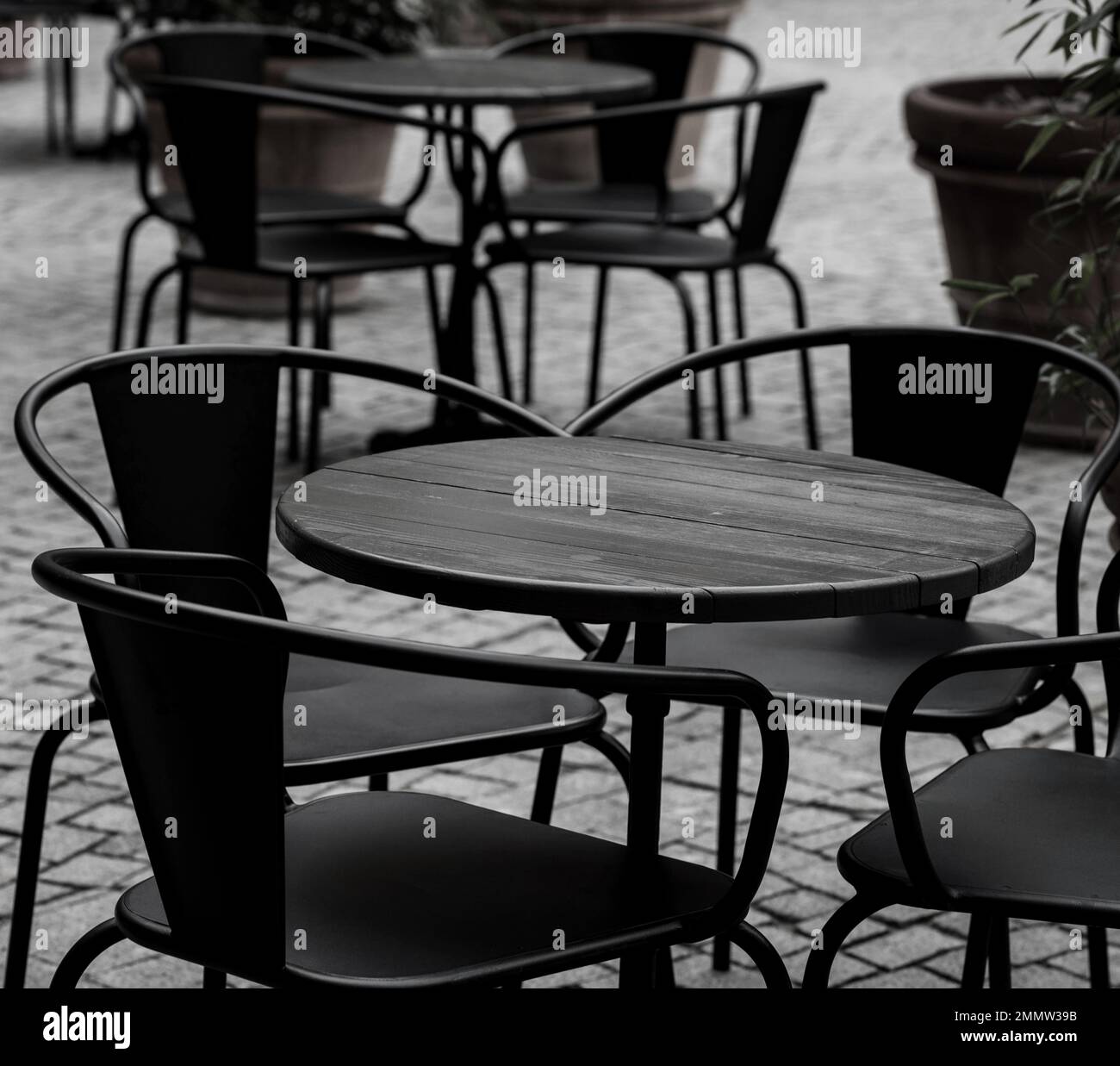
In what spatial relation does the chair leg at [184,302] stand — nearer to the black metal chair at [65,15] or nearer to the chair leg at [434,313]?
the chair leg at [434,313]

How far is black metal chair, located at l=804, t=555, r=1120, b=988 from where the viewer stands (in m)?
2.10

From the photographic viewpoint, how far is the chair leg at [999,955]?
2.67 meters

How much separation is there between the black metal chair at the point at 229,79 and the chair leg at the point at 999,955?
3.51 metres

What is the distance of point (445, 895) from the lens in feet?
7.04

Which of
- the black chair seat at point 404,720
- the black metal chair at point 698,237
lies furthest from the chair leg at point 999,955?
the black metal chair at point 698,237

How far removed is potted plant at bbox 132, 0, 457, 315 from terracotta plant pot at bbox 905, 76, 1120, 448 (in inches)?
85.3

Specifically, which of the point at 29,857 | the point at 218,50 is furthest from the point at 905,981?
the point at 218,50

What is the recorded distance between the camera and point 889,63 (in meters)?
15.3

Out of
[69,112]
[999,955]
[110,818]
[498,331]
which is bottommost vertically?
[110,818]

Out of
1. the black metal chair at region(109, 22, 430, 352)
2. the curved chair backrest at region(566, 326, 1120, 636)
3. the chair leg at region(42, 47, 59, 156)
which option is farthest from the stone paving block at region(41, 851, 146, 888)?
the chair leg at region(42, 47, 59, 156)

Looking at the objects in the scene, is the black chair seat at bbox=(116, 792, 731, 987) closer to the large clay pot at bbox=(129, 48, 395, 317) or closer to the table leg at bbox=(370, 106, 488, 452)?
the table leg at bbox=(370, 106, 488, 452)

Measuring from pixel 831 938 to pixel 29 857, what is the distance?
119 cm

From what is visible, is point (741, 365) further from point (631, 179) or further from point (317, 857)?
point (317, 857)

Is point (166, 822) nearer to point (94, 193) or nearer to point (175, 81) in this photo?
point (175, 81)
